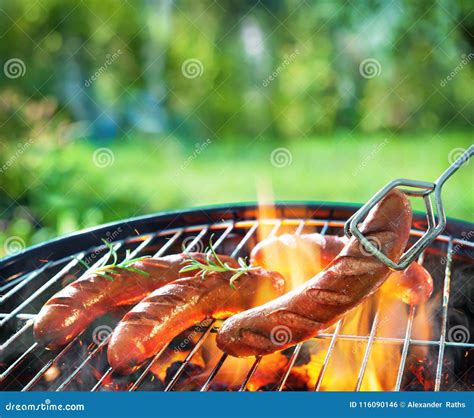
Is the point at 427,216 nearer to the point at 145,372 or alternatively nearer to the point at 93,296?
the point at 145,372

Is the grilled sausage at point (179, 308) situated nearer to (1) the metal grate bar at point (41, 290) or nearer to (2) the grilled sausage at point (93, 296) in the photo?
(2) the grilled sausage at point (93, 296)

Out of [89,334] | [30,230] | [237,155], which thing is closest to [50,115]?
[30,230]

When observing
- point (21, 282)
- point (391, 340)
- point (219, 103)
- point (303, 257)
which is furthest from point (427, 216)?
point (219, 103)

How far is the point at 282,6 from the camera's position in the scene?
14.2 feet

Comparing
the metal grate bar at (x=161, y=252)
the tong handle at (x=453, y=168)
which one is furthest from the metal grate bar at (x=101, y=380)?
the tong handle at (x=453, y=168)

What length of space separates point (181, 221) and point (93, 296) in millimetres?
639

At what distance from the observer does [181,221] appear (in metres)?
2.37

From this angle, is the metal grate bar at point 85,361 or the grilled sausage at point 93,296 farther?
the grilled sausage at point 93,296

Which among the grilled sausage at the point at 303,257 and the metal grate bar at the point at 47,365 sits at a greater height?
the grilled sausage at the point at 303,257

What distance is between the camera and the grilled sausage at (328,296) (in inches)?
58.3

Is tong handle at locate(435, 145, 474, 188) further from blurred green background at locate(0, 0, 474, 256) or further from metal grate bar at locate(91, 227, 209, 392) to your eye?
blurred green background at locate(0, 0, 474, 256)
